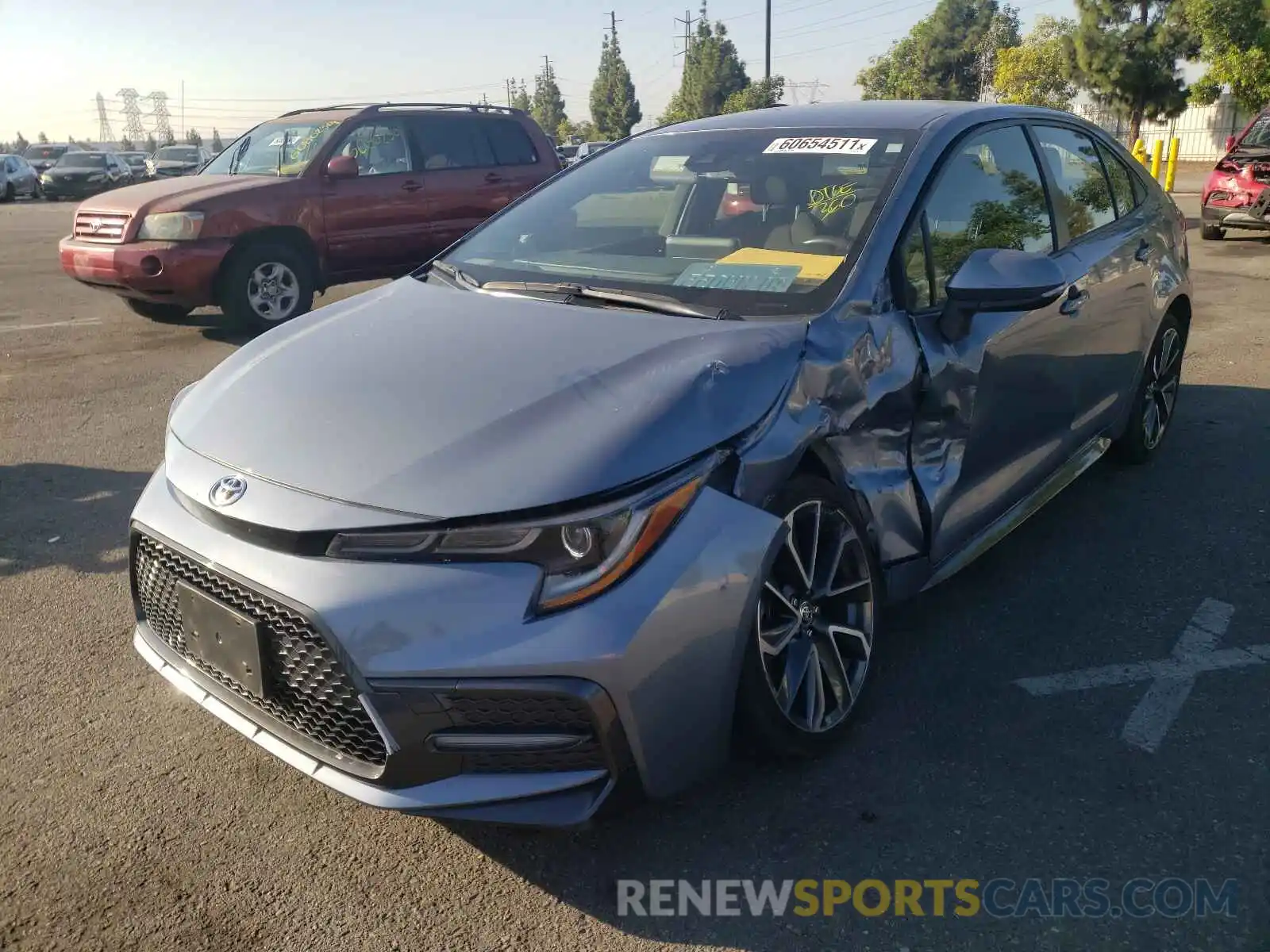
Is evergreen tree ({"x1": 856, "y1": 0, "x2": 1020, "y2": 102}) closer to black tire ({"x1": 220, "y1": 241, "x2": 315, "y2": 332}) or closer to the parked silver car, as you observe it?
the parked silver car

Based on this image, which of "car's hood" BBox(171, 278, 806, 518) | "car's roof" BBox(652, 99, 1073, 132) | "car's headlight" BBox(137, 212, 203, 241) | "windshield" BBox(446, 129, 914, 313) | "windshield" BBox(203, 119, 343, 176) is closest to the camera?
"car's hood" BBox(171, 278, 806, 518)

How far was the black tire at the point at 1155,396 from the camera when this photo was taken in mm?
4734

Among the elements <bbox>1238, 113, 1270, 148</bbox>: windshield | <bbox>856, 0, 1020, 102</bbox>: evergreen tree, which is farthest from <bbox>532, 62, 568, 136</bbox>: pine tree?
<bbox>1238, 113, 1270, 148</bbox>: windshield

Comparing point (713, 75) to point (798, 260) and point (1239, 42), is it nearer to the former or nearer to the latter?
point (1239, 42)

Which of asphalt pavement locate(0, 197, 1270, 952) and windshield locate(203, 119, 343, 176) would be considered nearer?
asphalt pavement locate(0, 197, 1270, 952)

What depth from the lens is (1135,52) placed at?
3775 centimetres

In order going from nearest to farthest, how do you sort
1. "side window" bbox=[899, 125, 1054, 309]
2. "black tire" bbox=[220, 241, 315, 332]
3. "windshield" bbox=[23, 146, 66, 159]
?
"side window" bbox=[899, 125, 1054, 309], "black tire" bbox=[220, 241, 315, 332], "windshield" bbox=[23, 146, 66, 159]

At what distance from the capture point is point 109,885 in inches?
92.1

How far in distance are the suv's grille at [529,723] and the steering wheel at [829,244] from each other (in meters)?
1.58

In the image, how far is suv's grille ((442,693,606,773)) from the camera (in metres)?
2.03

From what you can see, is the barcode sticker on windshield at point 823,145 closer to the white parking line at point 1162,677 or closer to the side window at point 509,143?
the white parking line at point 1162,677

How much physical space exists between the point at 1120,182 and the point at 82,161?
116 feet

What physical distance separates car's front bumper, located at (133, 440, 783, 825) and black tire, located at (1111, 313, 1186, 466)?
319cm

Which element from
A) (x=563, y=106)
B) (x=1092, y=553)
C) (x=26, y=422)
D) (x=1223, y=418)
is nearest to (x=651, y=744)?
(x=1092, y=553)
